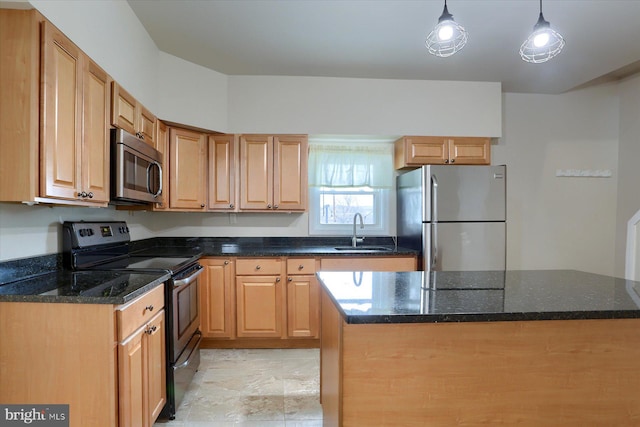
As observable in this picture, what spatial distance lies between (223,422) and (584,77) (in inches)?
171

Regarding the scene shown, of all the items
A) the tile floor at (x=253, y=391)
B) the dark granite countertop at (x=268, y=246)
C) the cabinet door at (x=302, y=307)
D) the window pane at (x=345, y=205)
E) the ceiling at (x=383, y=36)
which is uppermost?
the ceiling at (x=383, y=36)

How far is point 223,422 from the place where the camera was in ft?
6.48

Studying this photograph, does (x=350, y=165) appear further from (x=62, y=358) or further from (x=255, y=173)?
(x=62, y=358)

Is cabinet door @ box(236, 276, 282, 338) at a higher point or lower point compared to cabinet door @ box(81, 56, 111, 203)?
lower

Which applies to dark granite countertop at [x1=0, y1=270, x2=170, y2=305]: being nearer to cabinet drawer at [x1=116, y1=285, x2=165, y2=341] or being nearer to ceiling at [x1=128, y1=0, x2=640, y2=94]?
cabinet drawer at [x1=116, y1=285, x2=165, y2=341]

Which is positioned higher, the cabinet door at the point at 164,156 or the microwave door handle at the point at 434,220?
the cabinet door at the point at 164,156

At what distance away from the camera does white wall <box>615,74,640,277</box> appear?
3.53m

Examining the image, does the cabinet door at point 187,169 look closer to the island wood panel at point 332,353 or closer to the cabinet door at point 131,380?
the cabinet door at point 131,380

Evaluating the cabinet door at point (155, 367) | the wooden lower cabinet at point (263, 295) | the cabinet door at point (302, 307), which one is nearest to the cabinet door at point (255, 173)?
the wooden lower cabinet at point (263, 295)

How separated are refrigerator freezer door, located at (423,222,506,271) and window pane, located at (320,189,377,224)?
877mm

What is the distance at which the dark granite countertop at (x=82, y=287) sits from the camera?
52.7 inches

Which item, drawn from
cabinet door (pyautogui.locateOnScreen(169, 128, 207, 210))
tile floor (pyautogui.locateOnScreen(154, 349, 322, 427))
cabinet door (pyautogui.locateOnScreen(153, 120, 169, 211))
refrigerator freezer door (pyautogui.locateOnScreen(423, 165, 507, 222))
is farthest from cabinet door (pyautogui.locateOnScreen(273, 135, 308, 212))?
tile floor (pyautogui.locateOnScreen(154, 349, 322, 427))

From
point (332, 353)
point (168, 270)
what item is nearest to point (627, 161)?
point (332, 353)

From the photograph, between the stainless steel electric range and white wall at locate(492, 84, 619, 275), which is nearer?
the stainless steel electric range
